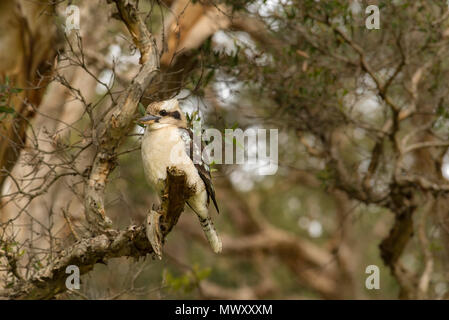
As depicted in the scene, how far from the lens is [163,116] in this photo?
144 inches

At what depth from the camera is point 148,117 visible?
3617 millimetres

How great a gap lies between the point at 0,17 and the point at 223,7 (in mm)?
2124

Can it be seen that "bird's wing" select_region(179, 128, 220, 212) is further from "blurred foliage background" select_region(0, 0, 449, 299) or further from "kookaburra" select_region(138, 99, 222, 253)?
"blurred foliage background" select_region(0, 0, 449, 299)

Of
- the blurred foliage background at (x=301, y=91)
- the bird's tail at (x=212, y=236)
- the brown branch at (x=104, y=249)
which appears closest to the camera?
the brown branch at (x=104, y=249)

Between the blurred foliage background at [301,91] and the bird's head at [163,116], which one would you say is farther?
the blurred foliage background at [301,91]

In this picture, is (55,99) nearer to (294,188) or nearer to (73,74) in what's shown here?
(73,74)

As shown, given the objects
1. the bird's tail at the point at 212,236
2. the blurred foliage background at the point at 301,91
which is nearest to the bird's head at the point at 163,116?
the blurred foliage background at the point at 301,91

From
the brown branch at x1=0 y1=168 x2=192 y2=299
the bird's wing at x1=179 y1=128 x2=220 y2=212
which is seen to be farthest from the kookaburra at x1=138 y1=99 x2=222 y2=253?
the brown branch at x1=0 y1=168 x2=192 y2=299

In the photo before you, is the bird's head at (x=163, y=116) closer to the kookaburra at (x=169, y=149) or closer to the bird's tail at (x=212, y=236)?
the kookaburra at (x=169, y=149)

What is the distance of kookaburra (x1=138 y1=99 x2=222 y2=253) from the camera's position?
3.58 metres

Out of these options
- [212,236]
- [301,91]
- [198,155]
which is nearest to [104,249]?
[212,236]

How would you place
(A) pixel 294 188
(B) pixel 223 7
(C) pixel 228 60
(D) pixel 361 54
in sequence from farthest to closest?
1. (A) pixel 294 188
2. (B) pixel 223 7
3. (C) pixel 228 60
4. (D) pixel 361 54

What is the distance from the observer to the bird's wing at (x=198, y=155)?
12.0ft
